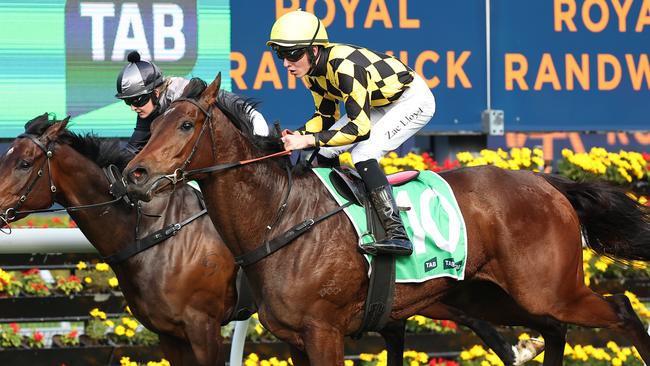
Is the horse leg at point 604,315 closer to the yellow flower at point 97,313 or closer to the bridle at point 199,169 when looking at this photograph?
the bridle at point 199,169

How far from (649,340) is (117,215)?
268 centimetres

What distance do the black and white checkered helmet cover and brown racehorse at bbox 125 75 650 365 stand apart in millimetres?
1082

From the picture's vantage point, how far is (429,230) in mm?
4641

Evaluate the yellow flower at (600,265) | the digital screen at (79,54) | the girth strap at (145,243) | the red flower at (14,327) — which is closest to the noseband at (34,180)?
the girth strap at (145,243)

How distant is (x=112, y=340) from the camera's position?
20.2 feet

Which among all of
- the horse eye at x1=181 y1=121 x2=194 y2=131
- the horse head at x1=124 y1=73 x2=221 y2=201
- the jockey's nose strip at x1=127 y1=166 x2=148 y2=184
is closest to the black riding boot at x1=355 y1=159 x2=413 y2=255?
the horse head at x1=124 y1=73 x2=221 y2=201

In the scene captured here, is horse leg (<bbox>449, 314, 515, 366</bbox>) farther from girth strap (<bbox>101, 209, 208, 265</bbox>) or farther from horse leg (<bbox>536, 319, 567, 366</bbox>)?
girth strap (<bbox>101, 209, 208, 265</bbox>)

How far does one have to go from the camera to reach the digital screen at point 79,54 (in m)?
6.63

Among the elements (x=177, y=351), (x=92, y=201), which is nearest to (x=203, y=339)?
(x=177, y=351)

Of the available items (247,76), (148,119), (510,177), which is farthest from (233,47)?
(510,177)

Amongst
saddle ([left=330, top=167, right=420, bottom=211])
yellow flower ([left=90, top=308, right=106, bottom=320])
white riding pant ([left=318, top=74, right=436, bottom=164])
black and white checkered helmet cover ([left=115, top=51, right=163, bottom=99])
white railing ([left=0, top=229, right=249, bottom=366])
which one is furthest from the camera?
yellow flower ([left=90, top=308, right=106, bottom=320])

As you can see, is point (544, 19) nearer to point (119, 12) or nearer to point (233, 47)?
point (233, 47)

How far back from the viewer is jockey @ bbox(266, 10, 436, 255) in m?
4.38

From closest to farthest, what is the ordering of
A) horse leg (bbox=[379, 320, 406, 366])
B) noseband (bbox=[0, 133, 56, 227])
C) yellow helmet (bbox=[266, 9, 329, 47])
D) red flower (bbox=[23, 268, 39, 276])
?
yellow helmet (bbox=[266, 9, 329, 47]) < noseband (bbox=[0, 133, 56, 227]) < horse leg (bbox=[379, 320, 406, 366]) < red flower (bbox=[23, 268, 39, 276])
